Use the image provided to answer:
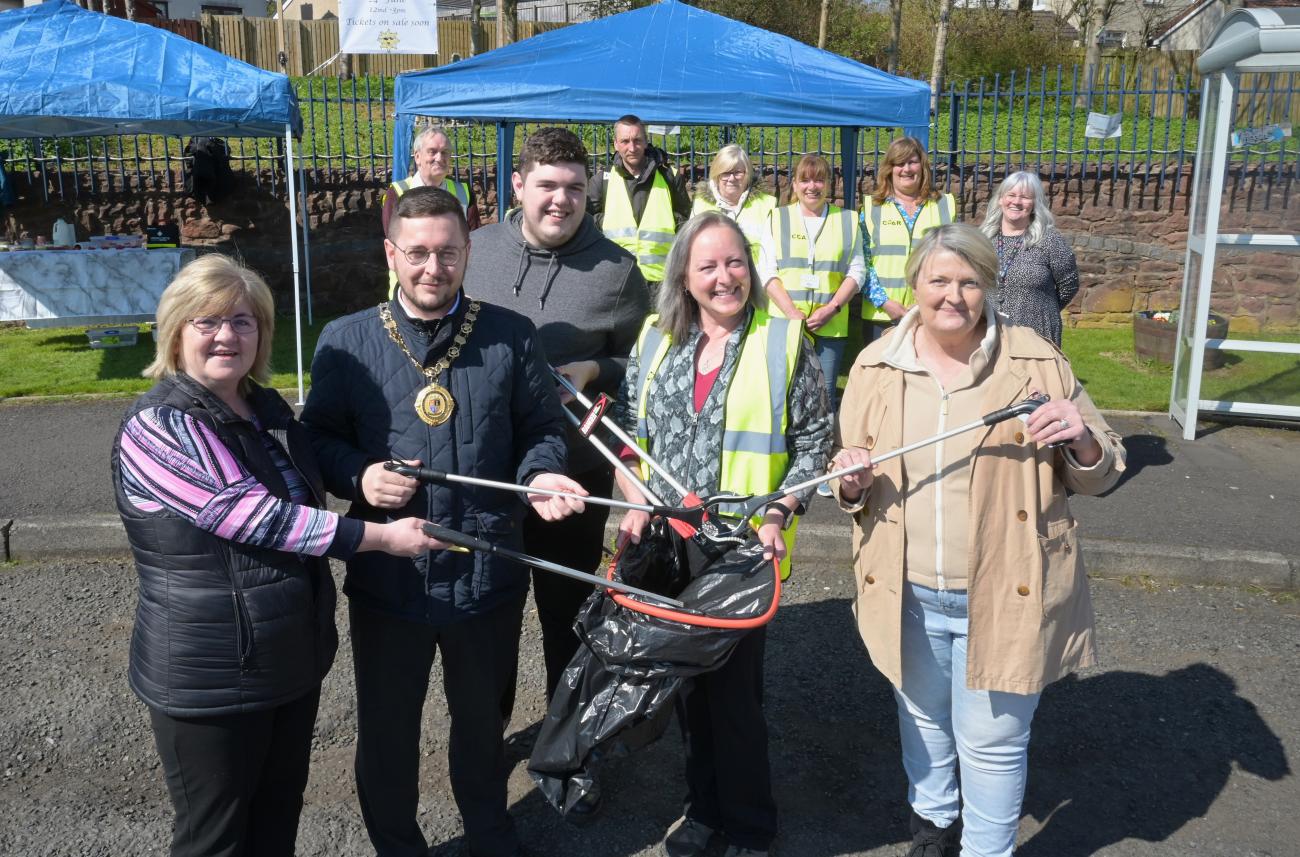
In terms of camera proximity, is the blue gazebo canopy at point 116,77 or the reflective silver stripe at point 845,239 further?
the blue gazebo canopy at point 116,77

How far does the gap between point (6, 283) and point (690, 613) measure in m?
9.44

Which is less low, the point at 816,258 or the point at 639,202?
the point at 639,202

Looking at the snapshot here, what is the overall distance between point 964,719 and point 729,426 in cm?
101

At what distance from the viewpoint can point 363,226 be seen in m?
12.1

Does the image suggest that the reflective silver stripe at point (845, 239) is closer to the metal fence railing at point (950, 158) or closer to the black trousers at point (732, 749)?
the metal fence railing at point (950, 158)

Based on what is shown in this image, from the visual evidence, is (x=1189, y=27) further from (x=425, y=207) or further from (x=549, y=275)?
(x=425, y=207)

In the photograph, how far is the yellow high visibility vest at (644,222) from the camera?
277 inches

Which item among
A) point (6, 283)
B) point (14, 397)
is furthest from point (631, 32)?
point (6, 283)

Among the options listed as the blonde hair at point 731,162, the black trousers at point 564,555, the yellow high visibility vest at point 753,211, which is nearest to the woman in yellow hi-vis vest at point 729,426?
the black trousers at point 564,555

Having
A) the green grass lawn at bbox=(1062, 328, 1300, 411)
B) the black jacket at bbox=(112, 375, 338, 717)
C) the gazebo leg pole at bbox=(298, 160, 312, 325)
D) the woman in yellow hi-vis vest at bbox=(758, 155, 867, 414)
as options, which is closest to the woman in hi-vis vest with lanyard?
the woman in yellow hi-vis vest at bbox=(758, 155, 867, 414)

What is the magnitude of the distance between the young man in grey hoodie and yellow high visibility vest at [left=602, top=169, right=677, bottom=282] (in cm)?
328

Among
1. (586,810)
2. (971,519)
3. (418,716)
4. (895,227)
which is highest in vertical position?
(895,227)

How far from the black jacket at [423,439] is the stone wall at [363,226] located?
9422 millimetres

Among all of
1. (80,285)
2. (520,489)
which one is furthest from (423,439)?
(80,285)
